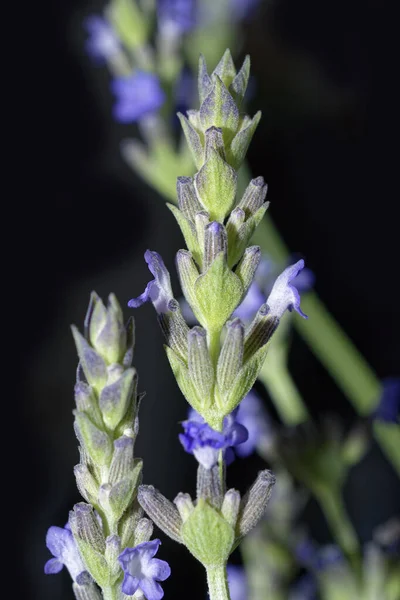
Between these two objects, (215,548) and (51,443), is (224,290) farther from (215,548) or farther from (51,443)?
(51,443)

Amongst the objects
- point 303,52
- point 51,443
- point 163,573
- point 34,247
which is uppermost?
point 303,52

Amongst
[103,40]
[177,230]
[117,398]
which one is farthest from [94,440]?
[177,230]

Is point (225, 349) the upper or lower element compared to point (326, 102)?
lower

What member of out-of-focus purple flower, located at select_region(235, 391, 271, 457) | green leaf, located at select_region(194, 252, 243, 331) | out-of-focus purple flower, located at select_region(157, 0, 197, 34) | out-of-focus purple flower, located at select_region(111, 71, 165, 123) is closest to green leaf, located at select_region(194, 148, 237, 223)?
green leaf, located at select_region(194, 252, 243, 331)

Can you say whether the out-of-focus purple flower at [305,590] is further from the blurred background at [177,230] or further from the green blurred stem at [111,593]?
the blurred background at [177,230]

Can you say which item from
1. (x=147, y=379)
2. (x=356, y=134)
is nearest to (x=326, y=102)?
(x=356, y=134)

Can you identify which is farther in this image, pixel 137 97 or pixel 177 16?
pixel 177 16

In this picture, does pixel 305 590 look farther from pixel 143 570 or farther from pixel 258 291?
pixel 143 570

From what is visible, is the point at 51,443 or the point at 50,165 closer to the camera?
the point at 51,443

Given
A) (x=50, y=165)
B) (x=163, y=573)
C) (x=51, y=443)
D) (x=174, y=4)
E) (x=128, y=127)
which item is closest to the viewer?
(x=163, y=573)
